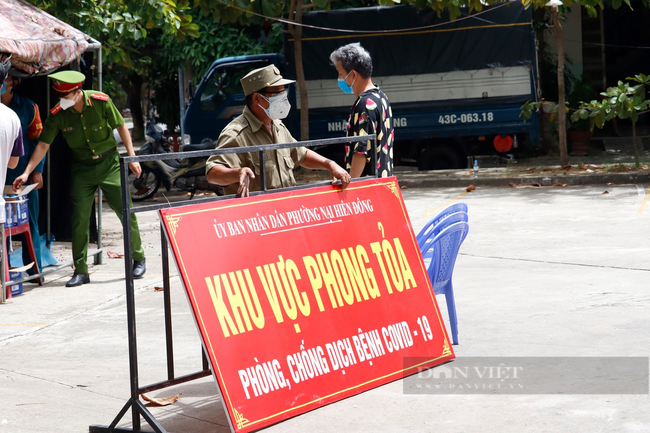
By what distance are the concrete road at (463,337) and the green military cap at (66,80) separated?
1.84 meters

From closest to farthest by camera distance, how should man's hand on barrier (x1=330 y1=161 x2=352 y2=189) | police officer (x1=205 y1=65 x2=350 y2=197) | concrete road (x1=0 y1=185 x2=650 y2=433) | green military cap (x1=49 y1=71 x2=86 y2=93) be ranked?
1. concrete road (x1=0 y1=185 x2=650 y2=433)
2. man's hand on barrier (x1=330 y1=161 x2=352 y2=189)
3. police officer (x1=205 y1=65 x2=350 y2=197)
4. green military cap (x1=49 y1=71 x2=86 y2=93)

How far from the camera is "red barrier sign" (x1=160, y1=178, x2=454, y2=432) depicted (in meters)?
3.69

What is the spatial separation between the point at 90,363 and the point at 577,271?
4.28m

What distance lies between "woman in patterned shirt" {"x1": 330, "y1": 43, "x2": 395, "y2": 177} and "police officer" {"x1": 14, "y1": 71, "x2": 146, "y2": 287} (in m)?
2.59

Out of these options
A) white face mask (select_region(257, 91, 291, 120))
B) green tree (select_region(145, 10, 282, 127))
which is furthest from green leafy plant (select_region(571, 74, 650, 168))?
white face mask (select_region(257, 91, 291, 120))

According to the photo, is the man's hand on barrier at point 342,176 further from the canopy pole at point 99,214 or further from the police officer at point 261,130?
the canopy pole at point 99,214

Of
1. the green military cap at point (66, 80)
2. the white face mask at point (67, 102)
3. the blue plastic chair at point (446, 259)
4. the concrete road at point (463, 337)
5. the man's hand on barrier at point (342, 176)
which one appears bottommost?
the concrete road at point (463, 337)

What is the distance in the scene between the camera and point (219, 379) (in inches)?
141

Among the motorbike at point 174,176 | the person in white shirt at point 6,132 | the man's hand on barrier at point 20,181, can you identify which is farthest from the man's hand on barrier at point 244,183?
the motorbike at point 174,176

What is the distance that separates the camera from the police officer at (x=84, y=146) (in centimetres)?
738

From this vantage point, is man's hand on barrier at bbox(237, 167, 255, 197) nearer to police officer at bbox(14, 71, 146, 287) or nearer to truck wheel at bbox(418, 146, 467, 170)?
police officer at bbox(14, 71, 146, 287)

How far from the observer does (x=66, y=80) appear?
23.4 feet

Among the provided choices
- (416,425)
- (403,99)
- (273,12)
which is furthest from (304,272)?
(403,99)

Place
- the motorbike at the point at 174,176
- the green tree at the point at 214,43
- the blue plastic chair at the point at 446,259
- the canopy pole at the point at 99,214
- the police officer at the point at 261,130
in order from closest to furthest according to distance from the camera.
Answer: the police officer at the point at 261,130 < the blue plastic chair at the point at 446,259 < the canopy pole at the point at 99,214 < the motorbike at the point at 174,176 < the green tree at the point at 214,43
